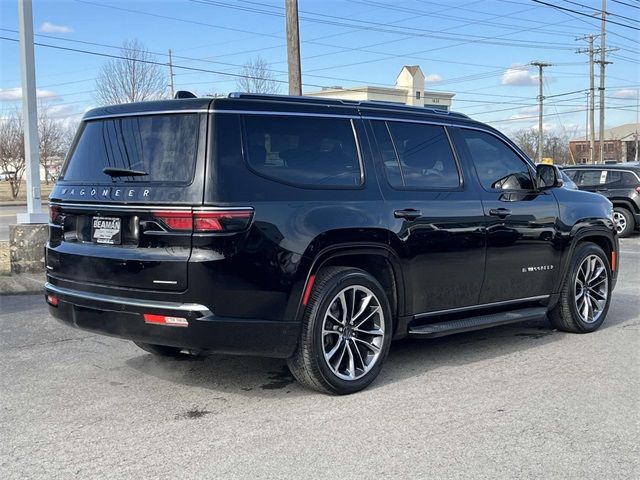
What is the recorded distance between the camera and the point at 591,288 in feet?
22.3

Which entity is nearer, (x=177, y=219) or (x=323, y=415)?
(x=177, y=219)

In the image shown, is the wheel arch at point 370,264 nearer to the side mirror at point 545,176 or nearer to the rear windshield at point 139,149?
the rear windshield at point 139,149

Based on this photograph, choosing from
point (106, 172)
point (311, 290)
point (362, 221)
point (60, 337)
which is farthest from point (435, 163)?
point (60, 337)

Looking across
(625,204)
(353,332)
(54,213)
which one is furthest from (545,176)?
(625,204)

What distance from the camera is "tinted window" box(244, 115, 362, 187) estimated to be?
444 centimetres

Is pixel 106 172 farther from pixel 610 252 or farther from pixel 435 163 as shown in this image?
pixel 610 252

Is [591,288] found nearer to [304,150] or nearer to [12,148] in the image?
[304,150]

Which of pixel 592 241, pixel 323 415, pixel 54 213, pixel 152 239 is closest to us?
pixel 152 239

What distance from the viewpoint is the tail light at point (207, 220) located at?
13.5 feet

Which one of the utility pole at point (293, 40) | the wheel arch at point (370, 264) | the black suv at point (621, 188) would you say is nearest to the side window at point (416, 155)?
the wheel arch at point (370, 264)

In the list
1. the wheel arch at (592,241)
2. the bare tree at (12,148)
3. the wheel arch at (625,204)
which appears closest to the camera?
the wheel arch at (592,241)

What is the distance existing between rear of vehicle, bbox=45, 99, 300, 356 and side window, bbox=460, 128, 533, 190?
2490 millimetres

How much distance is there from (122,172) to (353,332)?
1913mm

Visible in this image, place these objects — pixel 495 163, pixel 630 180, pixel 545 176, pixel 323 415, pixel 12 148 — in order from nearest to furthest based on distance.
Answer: pixel 323 415
pixel 495 163
pixel 545 176
pixel 630 180
pixel 12 148
